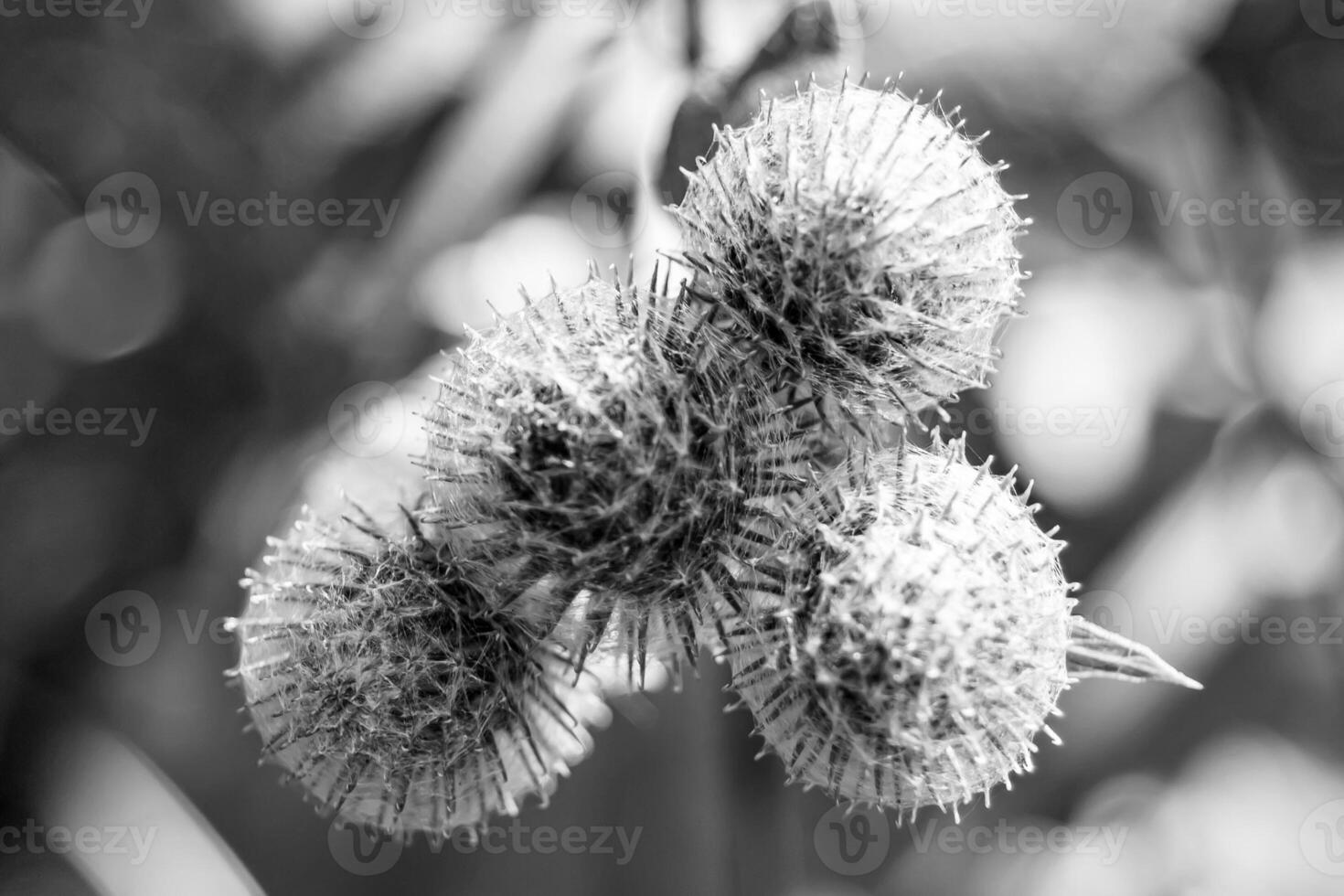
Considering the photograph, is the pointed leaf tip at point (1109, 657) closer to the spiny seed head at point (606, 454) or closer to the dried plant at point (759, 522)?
the dried plant at point (759, 522)

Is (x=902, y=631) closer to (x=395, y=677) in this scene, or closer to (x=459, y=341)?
(x=395, y=677)

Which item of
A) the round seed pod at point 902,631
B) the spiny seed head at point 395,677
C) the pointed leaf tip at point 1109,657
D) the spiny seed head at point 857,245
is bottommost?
the pointed leaf tip at point 1109,657

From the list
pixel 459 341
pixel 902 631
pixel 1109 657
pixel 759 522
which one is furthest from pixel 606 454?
pixel 459 341

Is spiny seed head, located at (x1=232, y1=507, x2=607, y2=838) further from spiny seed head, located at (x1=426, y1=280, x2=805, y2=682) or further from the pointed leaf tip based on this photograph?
the pointed leaf tip

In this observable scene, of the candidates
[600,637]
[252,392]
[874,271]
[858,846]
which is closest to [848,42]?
[874,271]

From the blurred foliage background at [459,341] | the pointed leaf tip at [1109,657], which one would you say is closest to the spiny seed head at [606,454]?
the pointed leaf tip at [1109,657]

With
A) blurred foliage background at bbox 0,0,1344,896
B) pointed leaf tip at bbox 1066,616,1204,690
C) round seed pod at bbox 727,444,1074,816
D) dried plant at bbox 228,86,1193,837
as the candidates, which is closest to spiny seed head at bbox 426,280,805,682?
dried plant at bbox 228,86,1193,837

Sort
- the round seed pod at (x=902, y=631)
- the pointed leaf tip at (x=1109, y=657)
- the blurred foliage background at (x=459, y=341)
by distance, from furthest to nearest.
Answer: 1. the blurred foliage background at (x=459, y=341)
2. the pointed leaf tip at (x=1109, y=657)
3. the round seed pod at (x=902, y=631)
